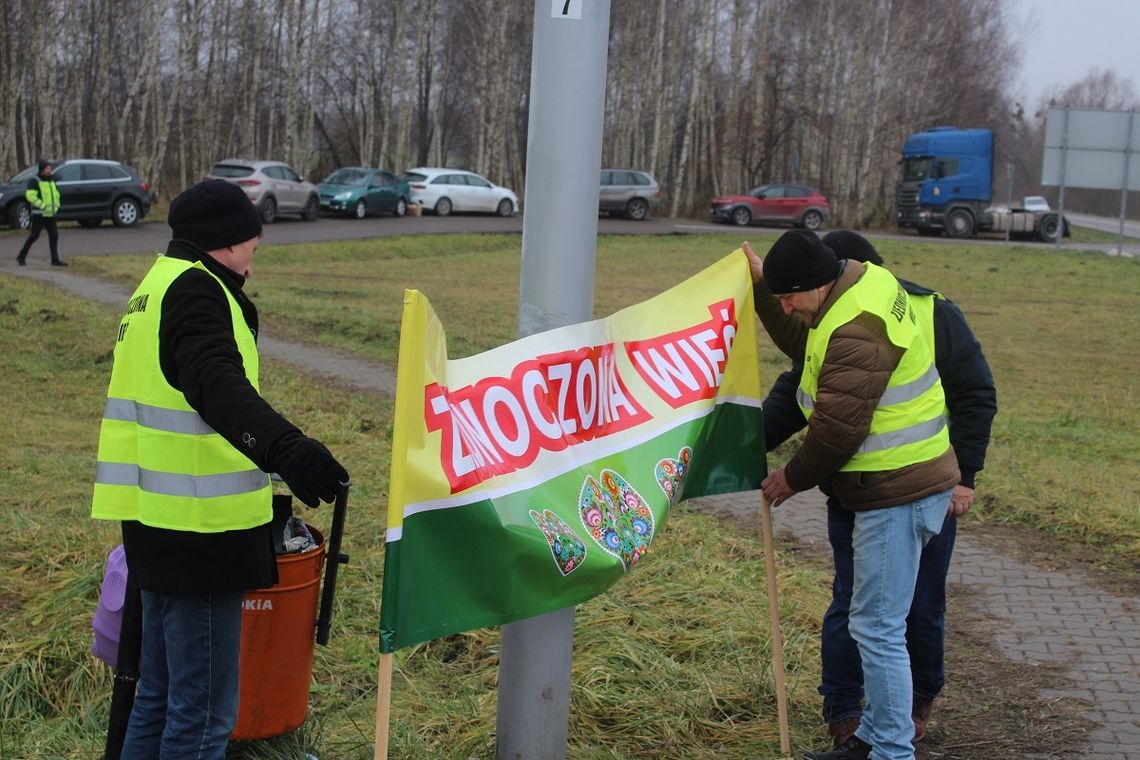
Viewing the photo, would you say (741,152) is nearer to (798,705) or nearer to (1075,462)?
(1075,462)

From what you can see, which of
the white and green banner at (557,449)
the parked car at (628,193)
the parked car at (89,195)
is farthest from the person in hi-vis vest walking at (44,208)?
the parked car at (628,193)

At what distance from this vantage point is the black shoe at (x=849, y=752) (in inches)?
164

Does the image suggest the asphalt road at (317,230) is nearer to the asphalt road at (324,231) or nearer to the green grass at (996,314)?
the asphalt road at (324,231)

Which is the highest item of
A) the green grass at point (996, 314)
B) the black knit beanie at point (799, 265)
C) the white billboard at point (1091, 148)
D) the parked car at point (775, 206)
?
the white billboard at point (1091, 148)

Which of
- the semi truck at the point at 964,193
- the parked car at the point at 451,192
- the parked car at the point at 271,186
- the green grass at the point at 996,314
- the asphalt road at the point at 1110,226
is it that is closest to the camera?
the green grass at the point at 996,314

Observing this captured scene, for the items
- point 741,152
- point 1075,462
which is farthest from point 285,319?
point 741,152

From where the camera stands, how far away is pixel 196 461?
3148mm

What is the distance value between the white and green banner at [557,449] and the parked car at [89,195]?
2445 cm

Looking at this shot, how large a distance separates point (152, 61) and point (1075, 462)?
3783 centimetres

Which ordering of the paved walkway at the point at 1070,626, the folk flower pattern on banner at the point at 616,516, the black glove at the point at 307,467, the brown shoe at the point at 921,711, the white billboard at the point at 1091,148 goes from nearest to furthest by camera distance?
the black glove at the point at 307,467, the folk flower pattern on banner at the point at 616,516, the brown shoe at the point at 921,711, the paved walkway at the point at 1070,626, the white billboard at the point at 1091,148

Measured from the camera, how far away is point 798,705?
4.62 m

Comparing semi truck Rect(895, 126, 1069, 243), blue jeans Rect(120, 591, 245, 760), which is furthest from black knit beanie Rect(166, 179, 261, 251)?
semi truck Rect(895, 126, 1069, 243)

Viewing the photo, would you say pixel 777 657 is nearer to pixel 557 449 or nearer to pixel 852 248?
pixel 557 449

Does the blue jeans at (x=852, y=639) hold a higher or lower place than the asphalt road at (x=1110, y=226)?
lower
